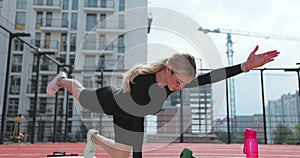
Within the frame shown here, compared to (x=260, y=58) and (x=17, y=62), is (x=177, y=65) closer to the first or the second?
(x=260, y=58)

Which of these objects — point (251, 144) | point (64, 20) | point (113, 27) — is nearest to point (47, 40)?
point (64, 20)

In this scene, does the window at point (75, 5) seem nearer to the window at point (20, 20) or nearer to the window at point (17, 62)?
the window at point (20, 20)

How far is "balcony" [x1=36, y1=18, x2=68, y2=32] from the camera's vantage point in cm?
1547

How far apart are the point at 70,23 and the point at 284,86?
12.8 m

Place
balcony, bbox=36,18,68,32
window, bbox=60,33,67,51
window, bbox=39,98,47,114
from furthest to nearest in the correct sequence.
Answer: balcony, bbox=36,18,68,32, window, bbox=60,33,67,51, window, bbox=39,98,47,114

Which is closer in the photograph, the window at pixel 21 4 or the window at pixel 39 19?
the window at pixel 21 4

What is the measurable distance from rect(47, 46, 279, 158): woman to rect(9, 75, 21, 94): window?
13530mm

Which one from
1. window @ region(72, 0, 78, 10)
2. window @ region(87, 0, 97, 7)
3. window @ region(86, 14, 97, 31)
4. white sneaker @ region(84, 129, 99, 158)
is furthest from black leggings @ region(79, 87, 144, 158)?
window @ region(72, 0, 78, 10)

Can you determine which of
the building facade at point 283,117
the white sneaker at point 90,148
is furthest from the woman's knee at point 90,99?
the building facade at point 283,117

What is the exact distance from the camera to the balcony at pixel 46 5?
51.2 ft

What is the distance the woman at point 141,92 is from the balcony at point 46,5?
15.1m

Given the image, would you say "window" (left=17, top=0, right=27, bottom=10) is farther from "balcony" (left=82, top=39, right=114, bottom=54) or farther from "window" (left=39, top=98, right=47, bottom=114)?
"balcony" (left=82, top=39, right=114, bottom=54)

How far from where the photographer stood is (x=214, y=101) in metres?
2.23

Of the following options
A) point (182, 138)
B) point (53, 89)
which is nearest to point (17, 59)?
point (182, 138)
